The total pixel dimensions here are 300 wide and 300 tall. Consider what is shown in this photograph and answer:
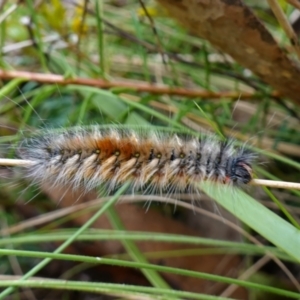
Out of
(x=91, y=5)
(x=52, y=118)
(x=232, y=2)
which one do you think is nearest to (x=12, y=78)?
(x=52, y=118)

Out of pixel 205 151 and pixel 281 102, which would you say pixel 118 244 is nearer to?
pixel 281 102

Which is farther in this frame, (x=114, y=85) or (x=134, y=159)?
(x=114, y=85)

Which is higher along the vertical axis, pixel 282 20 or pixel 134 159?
pixel 282 20

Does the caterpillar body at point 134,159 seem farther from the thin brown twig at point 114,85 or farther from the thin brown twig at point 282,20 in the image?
the thin brown twig at point 114,85

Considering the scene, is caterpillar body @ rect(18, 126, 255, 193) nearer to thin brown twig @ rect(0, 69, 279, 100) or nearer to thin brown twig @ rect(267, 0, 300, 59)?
thin brown twig @ rect(267, 0, 300, 59)

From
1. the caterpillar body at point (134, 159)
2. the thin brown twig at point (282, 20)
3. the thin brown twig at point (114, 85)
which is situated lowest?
the caterpillar body at point (134, 159)

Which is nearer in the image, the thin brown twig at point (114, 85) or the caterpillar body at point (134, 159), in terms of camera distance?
the caterpillar body at point (134, 159)

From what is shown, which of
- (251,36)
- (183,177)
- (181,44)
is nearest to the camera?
(183,177)

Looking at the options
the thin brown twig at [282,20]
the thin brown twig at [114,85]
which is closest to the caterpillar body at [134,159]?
the thin brown twig at [282,20]
